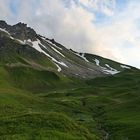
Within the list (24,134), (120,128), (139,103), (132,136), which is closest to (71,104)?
(139,103)

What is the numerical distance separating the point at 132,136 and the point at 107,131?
470 inches

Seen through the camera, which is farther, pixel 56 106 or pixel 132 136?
pixel 56 106

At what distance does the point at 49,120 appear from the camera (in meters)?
71.7

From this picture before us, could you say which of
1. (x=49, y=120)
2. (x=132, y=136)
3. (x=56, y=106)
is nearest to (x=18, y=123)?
(x=49, y=120)

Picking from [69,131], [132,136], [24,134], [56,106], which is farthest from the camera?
[56,106]

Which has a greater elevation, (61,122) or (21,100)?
(21,100)

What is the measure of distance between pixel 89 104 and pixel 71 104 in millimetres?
10534

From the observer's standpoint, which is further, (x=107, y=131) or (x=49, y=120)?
(x=107, y=131)

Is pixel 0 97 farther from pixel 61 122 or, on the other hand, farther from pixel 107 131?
pixel 61 122

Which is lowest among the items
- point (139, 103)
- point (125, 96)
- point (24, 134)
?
point (24, 134)

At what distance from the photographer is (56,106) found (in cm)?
13850

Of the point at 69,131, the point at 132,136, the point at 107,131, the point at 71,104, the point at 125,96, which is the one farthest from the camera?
the point at 125,96

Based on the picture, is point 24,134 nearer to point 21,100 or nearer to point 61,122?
point 61,122

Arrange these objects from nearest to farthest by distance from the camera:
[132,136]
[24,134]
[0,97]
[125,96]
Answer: [24,134]
[132,136]
[0,97]
[125,96]
